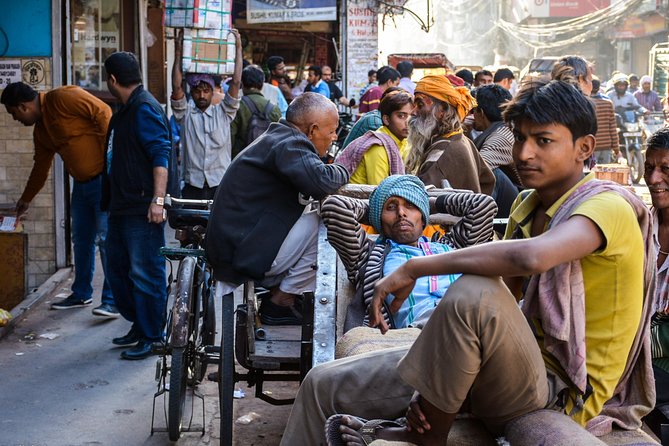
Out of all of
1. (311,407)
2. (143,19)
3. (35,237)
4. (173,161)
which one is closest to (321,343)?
(311,407)

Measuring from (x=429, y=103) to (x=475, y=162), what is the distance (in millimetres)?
502

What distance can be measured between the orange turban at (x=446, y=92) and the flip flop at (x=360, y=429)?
3406 millimetres

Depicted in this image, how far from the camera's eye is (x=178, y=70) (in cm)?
895

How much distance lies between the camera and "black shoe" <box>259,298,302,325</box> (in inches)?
199

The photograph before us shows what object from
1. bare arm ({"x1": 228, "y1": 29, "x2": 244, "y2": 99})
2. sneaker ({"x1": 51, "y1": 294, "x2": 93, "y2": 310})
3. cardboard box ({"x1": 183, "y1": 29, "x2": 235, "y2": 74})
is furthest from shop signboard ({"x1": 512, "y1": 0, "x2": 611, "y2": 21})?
sneaker ({"x1": 51, "y1": 294, "x2": 93, "y2": 310})

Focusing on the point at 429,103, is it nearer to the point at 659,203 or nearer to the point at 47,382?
the point at 659,203

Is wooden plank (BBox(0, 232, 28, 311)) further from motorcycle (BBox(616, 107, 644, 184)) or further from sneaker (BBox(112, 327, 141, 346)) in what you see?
motorcycle (BBox(616, 107, 644, 184))

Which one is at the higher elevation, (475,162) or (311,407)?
(475,162)

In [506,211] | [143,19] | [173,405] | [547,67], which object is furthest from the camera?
[547,67]

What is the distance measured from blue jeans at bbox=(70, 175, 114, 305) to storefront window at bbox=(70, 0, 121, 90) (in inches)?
117

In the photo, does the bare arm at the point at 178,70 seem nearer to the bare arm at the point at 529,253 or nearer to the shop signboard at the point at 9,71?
the shop signboard at the point at 9,71

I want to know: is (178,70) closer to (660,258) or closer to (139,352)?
(139,352)

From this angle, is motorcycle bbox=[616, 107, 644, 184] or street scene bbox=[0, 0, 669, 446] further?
motorcycle bbox=[616, 107, 644, 184]

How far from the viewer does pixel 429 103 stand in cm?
620
